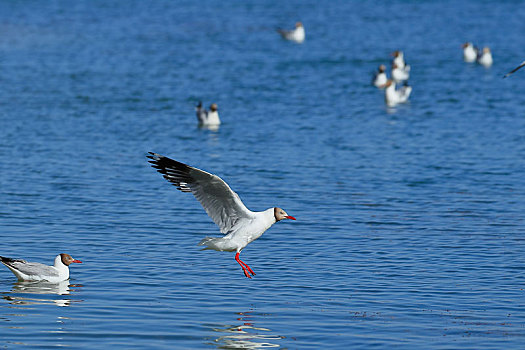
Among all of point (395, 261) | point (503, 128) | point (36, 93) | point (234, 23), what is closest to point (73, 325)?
point (395, 261)

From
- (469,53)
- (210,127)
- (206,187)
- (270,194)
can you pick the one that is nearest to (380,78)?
(469,53)

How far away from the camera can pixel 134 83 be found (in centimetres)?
3841

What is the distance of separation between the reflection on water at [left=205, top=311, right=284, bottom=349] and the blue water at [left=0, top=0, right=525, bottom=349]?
0.12 feet

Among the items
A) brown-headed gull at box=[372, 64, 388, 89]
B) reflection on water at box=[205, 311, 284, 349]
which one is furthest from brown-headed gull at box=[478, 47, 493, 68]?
reflection on water at box=[205, 311, 284, 349]

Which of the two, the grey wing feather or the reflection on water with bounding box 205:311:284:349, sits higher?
the grey wing feather

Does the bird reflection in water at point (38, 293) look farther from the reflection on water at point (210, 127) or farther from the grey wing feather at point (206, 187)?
the reflection on water at point (210, 127)

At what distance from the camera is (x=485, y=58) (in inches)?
1692

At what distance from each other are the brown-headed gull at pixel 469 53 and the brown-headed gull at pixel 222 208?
31.9 metres

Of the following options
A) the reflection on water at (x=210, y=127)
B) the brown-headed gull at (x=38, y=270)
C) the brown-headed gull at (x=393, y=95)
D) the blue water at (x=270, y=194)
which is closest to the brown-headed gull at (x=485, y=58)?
the blue water at (x=270, y=194)

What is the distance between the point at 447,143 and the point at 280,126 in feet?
17.3

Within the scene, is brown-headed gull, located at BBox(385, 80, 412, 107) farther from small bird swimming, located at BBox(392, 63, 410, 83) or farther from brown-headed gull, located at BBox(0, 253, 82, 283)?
brown-headed gull, located at BBox(0, 253, 82, 283)

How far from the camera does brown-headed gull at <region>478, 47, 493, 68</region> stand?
4288cm

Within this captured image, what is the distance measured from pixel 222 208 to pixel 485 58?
30.8 m

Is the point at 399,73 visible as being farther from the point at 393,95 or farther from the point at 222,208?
the point at 222,208
